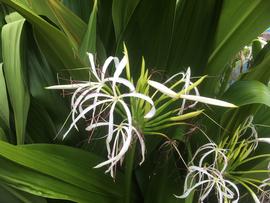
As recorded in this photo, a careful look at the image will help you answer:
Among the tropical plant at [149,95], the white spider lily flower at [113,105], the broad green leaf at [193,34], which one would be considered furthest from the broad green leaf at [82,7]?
the white spider lily flower at [113,105]

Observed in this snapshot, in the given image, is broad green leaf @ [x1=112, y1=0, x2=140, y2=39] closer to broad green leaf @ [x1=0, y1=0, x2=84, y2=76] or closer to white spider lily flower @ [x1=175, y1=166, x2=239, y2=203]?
broad green leaf @ [x1=0, y1=0, x2=84, y2=76]

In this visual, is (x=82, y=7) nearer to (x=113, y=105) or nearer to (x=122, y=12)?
(x=122, y=12)

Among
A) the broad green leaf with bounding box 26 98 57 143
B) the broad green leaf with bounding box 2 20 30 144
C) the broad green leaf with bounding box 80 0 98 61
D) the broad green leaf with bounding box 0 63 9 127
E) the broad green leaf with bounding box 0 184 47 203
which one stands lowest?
the broad green leaf with bounding box 0 184 47 203

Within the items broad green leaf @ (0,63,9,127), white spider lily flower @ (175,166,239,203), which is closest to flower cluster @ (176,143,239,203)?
white spider lily flower @ (175,166,239,203)

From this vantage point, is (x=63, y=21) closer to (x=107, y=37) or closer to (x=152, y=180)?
(x=107, y=37)

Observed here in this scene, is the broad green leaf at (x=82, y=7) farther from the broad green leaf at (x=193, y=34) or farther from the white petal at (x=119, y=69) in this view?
the white petal at (x=119, y=69)

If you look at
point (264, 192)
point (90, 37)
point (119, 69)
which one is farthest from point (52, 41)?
point (264, 192)

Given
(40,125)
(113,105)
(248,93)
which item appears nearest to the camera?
(113,105)
